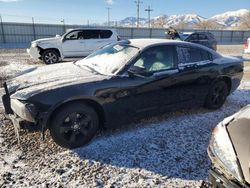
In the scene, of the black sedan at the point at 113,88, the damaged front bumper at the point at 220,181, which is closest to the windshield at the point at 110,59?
the black sedan at the point at 113,88

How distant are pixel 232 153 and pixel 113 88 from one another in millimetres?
Result: 2233

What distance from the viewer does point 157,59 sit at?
455cm

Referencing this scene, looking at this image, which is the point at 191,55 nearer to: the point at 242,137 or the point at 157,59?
the point at 157,59

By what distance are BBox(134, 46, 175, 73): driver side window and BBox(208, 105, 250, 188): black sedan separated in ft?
7.17

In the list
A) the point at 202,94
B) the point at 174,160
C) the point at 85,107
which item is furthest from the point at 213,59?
the point at 85,107

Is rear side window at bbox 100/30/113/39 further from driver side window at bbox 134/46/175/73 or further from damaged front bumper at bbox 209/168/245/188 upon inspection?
damaged front bumper at bbox 209/168/245/188

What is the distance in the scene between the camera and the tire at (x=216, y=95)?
5.44 meters

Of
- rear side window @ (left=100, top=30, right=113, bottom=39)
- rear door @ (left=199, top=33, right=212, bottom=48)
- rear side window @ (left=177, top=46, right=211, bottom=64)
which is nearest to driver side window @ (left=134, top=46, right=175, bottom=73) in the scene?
rear side window @ (left=177, top=46, right=211, bottom=64)

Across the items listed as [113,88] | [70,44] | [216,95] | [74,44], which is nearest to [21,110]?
[113,88]

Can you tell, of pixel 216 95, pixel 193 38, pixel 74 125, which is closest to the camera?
pixel 74 125

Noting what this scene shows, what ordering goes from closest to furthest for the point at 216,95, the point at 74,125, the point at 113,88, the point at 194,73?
the point at 74,125 < the point at 113,88 < the point at 194,73 < the point at 216,95

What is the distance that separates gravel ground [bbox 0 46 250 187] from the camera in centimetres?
320

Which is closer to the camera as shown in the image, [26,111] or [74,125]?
[26,111]

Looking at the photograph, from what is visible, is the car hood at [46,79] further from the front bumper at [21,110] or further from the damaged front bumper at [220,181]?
the damaged front bumper at [220,181]
